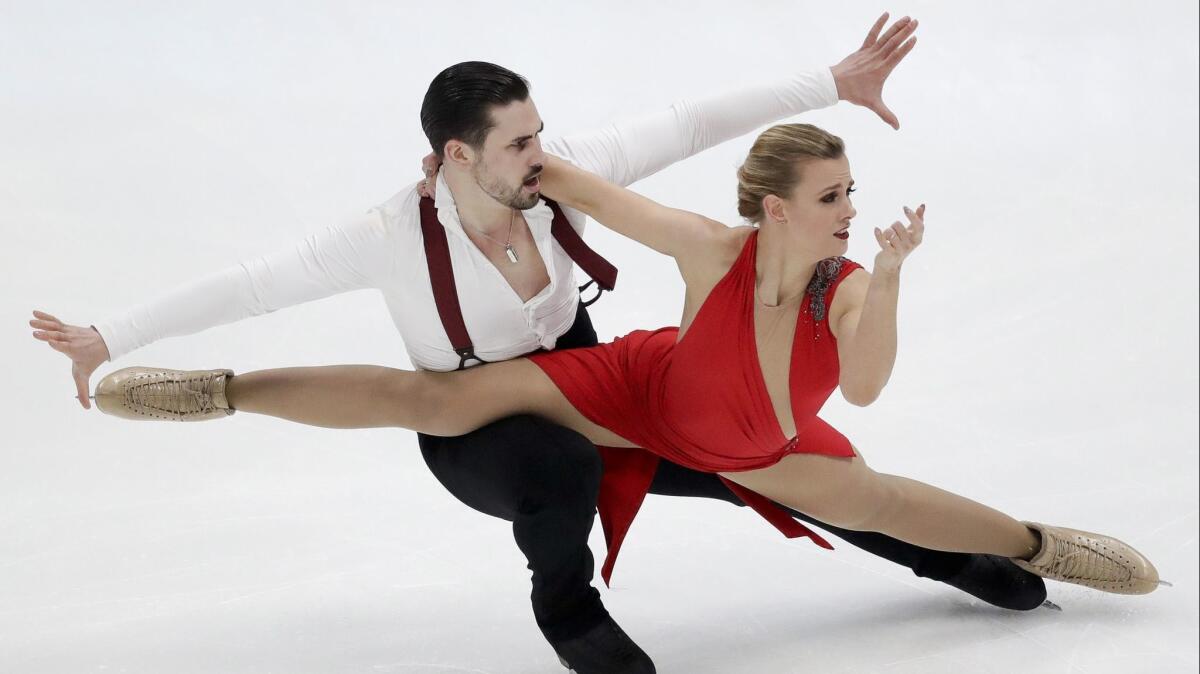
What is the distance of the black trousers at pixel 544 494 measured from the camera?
3.17 meters

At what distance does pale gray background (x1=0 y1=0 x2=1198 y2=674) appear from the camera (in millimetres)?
3662

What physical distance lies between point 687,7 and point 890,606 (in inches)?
183

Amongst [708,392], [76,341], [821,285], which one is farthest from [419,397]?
[821,285]

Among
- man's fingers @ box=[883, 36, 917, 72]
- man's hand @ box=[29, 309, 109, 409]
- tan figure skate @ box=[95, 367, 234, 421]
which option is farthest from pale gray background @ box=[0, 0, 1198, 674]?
man's fingers @ box=[883, 36, 917, 72]

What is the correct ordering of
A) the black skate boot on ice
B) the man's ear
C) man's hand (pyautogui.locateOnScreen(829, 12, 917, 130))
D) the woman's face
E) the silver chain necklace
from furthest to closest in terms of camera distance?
man's hand (pyautogui.locateOnScreen(829, 12, 917, 130))
the silver chain necklace
the man's ear
the black skate boot on ice
the woman's face

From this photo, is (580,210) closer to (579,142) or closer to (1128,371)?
(579,142)

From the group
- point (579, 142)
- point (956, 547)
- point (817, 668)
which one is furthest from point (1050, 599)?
point (579, 142)

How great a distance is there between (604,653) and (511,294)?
2.96 feet

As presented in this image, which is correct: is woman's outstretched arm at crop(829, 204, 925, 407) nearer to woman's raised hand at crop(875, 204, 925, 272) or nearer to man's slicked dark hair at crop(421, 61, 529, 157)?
woman's raised hand at crop(875, 204, 925, 272)

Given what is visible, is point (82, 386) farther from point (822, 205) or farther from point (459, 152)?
point (822, 205)

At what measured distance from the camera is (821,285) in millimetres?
3174

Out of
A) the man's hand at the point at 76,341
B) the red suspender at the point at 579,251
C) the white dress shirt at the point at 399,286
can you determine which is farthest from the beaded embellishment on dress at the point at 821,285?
the man's hand at the point at 76,341

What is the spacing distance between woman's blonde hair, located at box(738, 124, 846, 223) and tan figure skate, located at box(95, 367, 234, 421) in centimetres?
148

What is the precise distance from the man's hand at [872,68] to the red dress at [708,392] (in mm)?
695
